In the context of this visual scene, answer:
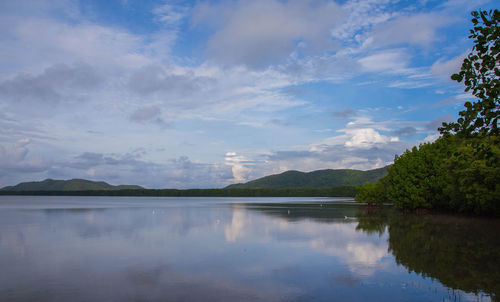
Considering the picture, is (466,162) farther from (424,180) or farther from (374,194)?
(374,194)

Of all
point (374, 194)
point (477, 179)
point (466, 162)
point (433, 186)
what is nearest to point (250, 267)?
point (466, 162)

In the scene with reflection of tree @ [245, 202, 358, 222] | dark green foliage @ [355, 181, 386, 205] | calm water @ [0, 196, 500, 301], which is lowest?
calm water @ [0, 196, 500, 301]

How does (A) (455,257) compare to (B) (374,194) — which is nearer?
(A) (455,257)

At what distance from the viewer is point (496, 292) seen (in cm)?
1609

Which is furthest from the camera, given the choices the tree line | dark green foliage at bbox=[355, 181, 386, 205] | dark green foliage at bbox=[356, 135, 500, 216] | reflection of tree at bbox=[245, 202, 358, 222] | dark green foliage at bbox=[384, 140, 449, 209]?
dark green foliage at bbox=[355, 181, 386, 205]

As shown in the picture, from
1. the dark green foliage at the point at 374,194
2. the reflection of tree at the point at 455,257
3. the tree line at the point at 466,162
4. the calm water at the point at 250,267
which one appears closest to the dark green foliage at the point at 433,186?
the tree line at the point at 466,162

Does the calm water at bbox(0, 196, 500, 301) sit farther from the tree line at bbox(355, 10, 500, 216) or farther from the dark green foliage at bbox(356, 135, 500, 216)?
the dark green foliage at bbox(356, 135, 500, 216)

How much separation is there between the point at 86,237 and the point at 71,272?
1594 centimetres

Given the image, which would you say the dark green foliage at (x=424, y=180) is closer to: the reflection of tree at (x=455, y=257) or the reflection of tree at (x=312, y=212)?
the reflection of tree at (x=312, y=212)

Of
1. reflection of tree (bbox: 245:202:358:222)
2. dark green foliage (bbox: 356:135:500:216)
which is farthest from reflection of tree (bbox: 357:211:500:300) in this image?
reflection of tree (bbox: 245:202:358:222)

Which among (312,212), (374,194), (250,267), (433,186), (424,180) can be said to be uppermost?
(424,180)

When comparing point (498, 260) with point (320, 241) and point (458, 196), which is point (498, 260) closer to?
point (320, 241)

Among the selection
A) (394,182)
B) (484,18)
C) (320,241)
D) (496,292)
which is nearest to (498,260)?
(496,292)

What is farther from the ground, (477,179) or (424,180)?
(424,180)
